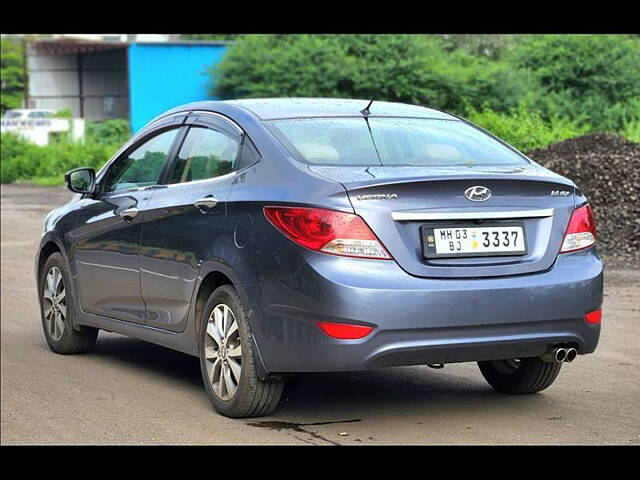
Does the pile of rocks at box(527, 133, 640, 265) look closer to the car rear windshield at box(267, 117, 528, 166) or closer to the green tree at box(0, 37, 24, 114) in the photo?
the car rear windshield at box(267, 117, 528, 166)

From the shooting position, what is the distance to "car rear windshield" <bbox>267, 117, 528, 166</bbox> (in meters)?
6.55

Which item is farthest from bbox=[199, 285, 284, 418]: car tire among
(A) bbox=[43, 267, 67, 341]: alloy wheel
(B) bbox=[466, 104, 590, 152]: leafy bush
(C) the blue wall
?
(C) the blue wall

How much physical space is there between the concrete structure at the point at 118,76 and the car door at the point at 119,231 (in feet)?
142

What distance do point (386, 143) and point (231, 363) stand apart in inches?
57.7

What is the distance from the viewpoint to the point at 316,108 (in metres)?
7.28

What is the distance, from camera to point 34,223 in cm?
2405

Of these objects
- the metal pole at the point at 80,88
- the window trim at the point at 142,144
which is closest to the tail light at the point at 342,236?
the window trim at the point at 142,144

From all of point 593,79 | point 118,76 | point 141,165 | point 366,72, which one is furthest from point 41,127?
point 141,165

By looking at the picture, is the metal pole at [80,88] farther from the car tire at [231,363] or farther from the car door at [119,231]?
the car tire at [231,363]

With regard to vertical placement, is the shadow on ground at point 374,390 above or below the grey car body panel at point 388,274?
below

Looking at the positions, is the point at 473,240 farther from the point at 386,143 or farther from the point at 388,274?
the point at 386,143

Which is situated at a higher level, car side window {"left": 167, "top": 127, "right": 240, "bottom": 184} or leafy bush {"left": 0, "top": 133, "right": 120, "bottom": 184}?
car side window {"left": 167, "top": 127, "right": 240, "bottom": 184}

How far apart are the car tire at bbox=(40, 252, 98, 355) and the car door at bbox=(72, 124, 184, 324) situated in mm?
256

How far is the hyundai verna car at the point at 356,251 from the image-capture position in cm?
587
